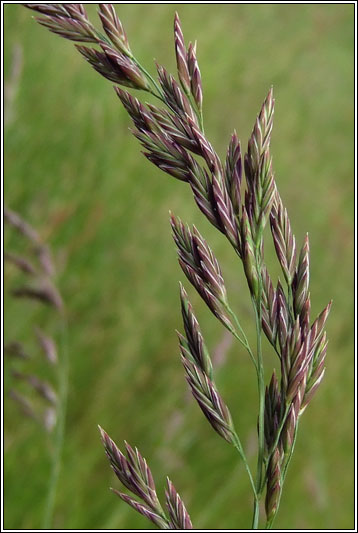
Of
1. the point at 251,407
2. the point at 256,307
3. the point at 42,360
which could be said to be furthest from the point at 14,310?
the point at 256,307

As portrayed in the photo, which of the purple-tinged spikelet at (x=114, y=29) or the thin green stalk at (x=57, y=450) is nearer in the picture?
the purple-tinged spikelet at (x=114, y=29)

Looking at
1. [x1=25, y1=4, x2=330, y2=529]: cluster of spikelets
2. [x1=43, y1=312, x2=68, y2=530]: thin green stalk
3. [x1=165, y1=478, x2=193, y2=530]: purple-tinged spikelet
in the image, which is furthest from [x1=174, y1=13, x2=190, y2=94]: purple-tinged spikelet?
[x1=43, y1=312, x2=68, y2=530]: thin green stalk

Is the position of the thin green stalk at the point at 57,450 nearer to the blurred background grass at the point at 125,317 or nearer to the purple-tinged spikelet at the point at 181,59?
the blurred background grass at the point at 125,317

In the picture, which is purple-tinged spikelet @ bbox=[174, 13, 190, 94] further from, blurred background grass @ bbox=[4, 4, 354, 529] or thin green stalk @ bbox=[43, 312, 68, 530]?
blurred background grass @ bbox=[4, 4, 354, 529]

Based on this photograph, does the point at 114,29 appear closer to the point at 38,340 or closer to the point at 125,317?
the point at 38,340

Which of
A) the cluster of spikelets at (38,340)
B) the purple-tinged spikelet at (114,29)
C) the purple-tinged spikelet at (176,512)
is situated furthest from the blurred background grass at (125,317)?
the purple-tinged spikelet at (114,29)
